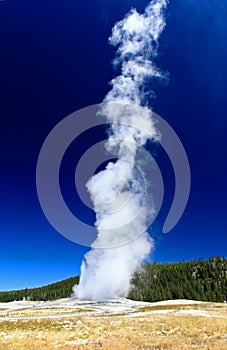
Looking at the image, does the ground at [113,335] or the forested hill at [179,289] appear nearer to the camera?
the ground at [113,335]

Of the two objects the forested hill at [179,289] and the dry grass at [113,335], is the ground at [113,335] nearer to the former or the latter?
the dry grass at [113,335]

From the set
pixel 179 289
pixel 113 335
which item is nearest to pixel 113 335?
pixel 113 335

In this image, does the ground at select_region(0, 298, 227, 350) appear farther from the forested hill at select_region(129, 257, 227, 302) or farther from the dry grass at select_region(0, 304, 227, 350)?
the forested hill at select_region(129, 257, 227, 302)

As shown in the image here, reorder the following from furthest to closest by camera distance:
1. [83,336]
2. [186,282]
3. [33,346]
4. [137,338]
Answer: [186,282]
[83,336]
[137,338]
[33,346]

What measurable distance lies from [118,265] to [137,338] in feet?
330

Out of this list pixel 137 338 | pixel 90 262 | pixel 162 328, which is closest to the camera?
pixel 137 338

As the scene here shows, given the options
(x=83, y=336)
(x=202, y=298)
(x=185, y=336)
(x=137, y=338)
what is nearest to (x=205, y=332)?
(x=185, y=336)

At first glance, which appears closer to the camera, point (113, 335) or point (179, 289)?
point (113, 335)

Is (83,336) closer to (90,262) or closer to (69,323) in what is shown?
(69,323)

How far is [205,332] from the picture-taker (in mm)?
27391

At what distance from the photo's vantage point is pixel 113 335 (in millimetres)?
27328

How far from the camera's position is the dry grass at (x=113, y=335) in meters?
22.5

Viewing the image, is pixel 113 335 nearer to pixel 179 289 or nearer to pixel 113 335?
pixel 113 335

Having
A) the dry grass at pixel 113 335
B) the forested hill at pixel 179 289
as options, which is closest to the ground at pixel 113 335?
the dry grass at pixel 113 335
